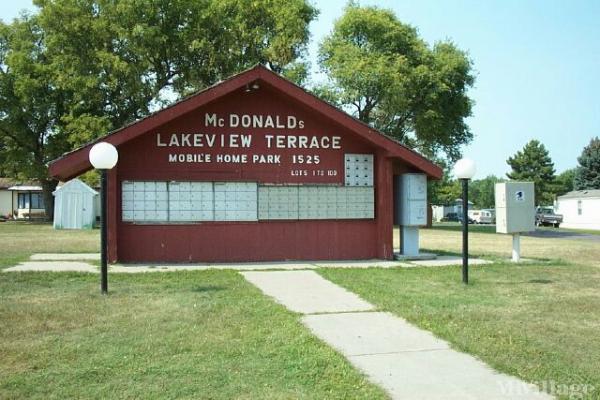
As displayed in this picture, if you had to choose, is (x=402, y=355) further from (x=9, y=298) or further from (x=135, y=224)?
(x=135, y=224)

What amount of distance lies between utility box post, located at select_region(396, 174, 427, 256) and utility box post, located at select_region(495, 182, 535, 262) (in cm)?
177

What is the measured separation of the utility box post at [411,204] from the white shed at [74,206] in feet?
78.6

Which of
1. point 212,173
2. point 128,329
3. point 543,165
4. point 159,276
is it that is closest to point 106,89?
point 212,173

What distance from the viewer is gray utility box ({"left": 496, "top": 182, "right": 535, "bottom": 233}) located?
14180 millimetres

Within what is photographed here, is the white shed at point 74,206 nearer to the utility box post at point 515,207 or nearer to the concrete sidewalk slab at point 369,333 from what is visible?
the utility box post at point 515,207

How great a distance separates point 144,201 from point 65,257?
9.11ft

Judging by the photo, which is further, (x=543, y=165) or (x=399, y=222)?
(x=543, y=165)

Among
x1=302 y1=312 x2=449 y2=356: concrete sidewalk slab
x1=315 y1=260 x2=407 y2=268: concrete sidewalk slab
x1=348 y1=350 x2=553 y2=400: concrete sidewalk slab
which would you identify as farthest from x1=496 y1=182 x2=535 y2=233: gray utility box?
x1=348 y1=350 x2=553 y2=400: concrete sidewalk slab

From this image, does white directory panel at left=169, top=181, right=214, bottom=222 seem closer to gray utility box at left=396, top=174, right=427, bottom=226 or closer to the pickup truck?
gray utility box at left=396, top=174, right=427, bottom=226

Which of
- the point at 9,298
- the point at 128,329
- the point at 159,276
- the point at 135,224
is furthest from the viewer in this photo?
the point at 135,224

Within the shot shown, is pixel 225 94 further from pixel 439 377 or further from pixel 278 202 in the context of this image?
pixel 439 377

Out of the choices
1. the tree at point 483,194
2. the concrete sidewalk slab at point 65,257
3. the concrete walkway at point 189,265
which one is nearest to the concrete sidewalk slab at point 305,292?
the concrete walkway at point 189,265

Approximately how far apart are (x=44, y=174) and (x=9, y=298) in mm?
35285

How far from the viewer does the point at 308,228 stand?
47.5ft
